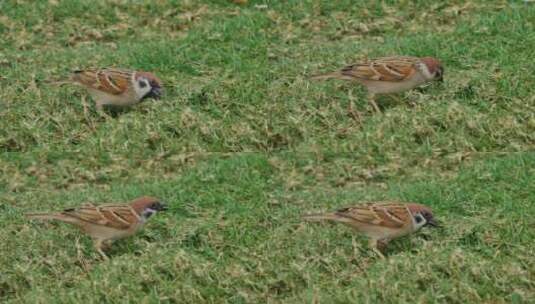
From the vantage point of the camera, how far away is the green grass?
30.6ft

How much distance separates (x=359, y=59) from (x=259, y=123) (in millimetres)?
1475

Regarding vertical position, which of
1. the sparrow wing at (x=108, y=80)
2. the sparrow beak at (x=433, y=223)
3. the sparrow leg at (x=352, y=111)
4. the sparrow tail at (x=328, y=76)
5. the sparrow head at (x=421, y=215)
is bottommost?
the sparrow leg at (x=352, y=111)

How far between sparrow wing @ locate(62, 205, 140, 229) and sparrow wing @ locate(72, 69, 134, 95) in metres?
2.13

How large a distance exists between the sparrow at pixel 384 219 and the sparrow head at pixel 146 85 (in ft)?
8.92

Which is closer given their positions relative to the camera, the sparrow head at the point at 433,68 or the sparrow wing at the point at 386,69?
the sparrow wing at the point at 386,69

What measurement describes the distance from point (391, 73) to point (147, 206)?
9.22ft

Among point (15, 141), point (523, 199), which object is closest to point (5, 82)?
point (15, 141)

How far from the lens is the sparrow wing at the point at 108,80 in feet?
38.5

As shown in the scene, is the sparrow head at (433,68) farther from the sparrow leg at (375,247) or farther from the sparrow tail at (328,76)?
the sparrow leg at (375,247)

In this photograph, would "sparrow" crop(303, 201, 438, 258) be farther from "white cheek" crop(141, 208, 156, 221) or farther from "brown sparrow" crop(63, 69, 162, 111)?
"brown sparrow" crop(63, 69, 162, 111)

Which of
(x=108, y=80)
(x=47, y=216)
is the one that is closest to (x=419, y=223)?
(x=47, y=216)

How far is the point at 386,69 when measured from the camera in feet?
38.2

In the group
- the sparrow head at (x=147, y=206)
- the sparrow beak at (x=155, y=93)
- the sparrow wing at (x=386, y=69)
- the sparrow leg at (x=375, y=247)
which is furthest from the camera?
the sparrow beak at (x=155, y=93)

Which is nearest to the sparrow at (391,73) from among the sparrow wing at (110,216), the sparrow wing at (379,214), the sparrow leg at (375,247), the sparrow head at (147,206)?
the sparrow wing at (379,214)
